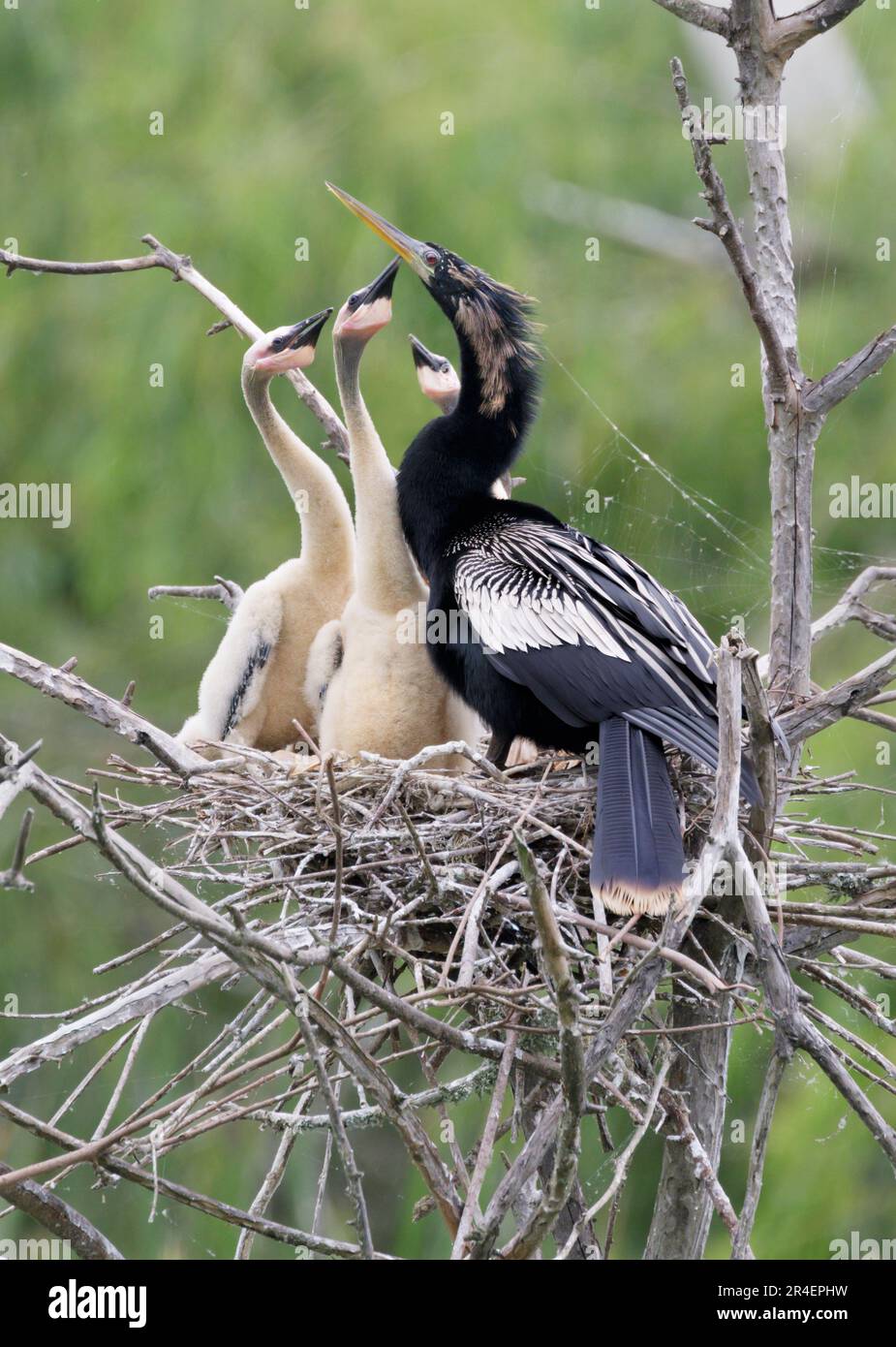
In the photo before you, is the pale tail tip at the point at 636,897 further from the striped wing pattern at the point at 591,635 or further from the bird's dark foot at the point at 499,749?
the bird's dark foot at the point at 499,749

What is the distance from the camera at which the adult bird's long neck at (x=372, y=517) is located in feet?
12.1

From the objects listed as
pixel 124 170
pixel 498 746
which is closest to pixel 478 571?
pixel 498 746

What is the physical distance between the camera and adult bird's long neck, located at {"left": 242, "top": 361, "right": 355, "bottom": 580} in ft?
12.8

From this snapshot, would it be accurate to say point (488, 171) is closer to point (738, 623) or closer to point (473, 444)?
point (473, 444)

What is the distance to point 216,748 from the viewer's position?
144 inches

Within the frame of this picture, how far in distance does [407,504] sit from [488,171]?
613cm

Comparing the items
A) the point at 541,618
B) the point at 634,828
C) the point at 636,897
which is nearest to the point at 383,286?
the point at 541,618

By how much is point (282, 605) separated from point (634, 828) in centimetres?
143

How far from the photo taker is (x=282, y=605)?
387 centimetres

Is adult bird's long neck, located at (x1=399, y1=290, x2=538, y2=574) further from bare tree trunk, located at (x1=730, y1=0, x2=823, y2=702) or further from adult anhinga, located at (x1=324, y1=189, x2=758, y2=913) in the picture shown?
bare tree trunk, located at (x1=730, y1=0, x2=823, y2=702)

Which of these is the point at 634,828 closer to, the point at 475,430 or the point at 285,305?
the point at 475,430

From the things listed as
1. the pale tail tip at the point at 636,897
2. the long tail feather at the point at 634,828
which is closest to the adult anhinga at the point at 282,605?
the long tail feather at the point at 634,828

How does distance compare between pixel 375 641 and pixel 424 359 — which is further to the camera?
pixel 424 359

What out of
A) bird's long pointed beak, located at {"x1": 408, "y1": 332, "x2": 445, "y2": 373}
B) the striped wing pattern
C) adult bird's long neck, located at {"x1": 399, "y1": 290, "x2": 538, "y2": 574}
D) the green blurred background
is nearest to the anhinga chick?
bird's long pointed beak, located at {"x1": 408, "y1": 332, "x2": 445, "y2": 373}
